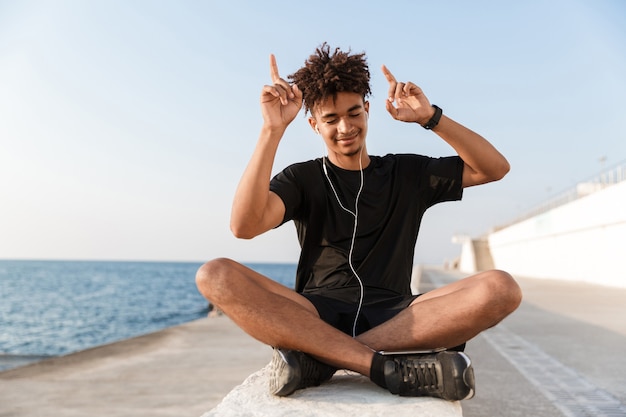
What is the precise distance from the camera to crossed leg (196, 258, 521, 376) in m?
2.90

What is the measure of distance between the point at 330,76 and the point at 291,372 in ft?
5.72

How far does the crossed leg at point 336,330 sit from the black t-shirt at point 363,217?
0.94ft

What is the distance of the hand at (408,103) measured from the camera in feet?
11.1

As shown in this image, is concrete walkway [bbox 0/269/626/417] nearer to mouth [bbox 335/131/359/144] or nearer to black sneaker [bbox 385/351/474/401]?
black sneaker [bbox 385/351/474/401]

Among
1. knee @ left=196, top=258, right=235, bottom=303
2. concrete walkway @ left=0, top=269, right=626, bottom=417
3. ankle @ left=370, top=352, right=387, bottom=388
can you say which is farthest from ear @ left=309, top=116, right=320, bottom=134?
concrete walkway @ left=0, top=269, right=626, bottom=417

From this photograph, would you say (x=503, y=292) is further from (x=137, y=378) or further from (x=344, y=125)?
(x=137, y=378)

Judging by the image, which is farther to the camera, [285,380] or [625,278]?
[625,278]

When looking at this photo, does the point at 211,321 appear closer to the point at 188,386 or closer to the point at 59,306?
the point at 188,386

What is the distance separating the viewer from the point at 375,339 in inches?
123

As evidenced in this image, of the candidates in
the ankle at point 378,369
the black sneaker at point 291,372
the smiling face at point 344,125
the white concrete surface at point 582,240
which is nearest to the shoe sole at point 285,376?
the black sneaker at point 291,372

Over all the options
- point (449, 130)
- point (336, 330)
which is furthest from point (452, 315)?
point (449, 130)

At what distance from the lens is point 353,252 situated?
339 centimetres

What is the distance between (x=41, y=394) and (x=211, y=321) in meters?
7.03

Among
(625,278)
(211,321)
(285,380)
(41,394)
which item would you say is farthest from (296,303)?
(625,278)
